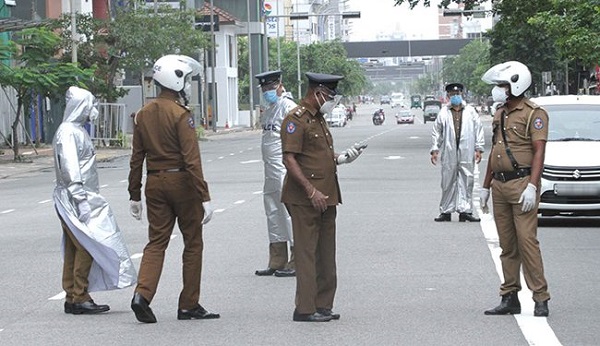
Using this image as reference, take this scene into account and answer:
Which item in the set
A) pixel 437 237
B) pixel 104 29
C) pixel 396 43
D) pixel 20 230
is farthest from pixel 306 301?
pixel 396 43

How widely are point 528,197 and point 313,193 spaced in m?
1.59

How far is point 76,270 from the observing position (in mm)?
11359

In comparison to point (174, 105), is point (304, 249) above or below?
below

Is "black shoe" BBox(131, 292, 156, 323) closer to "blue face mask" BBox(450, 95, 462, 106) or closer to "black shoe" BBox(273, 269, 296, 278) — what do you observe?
"black shoe" BBox(273, 269, 296, 278)

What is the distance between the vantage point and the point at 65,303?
1147cm

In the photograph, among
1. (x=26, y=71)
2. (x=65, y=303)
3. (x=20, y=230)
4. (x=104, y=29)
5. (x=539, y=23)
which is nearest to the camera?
(x=65, y=303)

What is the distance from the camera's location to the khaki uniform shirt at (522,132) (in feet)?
35.6

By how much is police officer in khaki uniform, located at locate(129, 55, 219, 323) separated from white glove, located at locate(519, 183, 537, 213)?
2.32 metres

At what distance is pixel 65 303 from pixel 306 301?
2.10m

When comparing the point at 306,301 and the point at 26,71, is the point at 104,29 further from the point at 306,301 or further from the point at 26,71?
the point at 306,301

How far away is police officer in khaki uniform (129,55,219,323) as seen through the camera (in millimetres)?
10555

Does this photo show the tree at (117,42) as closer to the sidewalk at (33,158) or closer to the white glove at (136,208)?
the sidewalk at (33,158)

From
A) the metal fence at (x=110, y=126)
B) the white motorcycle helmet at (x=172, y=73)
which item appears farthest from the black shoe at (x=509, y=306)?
the metal fence at (x=110, y=126)

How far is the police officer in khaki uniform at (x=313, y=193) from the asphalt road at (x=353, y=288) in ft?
0.81
